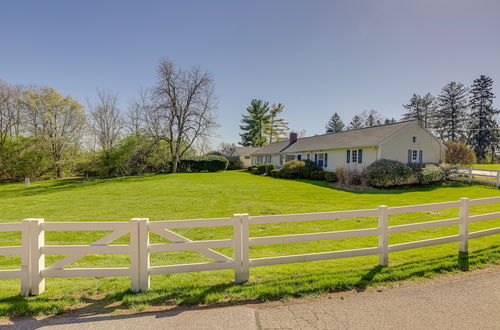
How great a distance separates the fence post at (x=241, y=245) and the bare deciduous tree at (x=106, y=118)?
3934 cm

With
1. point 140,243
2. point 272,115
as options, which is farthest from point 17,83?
point 272,115

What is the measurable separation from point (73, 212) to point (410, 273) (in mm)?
12519

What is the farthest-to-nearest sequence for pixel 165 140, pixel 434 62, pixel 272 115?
pixel 272 115 < pixel 165 140 < pixel 434 62

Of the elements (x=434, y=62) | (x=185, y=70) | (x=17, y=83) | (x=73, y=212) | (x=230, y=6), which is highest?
(x=185, y=70)

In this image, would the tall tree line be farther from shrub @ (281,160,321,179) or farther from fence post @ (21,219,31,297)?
fence post @ (21,219,31,297)

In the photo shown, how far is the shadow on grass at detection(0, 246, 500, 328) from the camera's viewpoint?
10.2 feet

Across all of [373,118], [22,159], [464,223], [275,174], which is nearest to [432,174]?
[275,174]

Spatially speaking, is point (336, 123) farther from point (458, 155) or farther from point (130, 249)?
point (130, 249)

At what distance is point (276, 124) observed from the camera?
59250mm

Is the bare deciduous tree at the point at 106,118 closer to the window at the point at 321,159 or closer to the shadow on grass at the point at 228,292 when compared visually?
the window at the point at 321,159

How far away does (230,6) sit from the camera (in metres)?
12.0

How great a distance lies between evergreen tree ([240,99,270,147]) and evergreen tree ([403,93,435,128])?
36.0 metres

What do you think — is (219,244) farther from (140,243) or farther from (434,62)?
(434,62)

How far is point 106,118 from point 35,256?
133 feet
